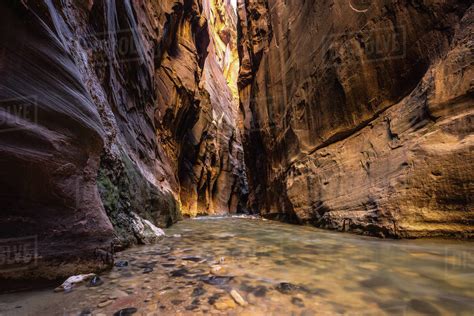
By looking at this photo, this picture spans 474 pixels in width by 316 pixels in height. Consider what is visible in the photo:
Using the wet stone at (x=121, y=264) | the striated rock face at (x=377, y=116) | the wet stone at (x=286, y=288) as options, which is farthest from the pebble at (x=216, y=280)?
the striated rock face at (x=377, y=116)

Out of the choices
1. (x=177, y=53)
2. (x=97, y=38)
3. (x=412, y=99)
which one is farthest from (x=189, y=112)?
(x=412, y=99)

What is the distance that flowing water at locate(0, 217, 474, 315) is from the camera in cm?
183

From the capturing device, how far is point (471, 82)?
162 inches

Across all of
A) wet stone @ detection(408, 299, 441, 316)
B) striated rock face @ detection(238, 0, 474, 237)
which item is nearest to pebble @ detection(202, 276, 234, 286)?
wet stone @ detection(408, 299, 441, 316)

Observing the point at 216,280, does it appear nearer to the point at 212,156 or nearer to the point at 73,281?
the point at 73,281

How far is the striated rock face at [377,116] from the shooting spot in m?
4.22

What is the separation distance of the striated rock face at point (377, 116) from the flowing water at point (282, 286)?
3.75 ft

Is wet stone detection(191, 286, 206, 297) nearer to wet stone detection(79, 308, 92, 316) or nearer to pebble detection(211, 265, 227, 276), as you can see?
pebble detection(211, 265, 227, 276)

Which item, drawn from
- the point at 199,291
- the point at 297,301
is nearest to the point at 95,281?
the point at 199,291

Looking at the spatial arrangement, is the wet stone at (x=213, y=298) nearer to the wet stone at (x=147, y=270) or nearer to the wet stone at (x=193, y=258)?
the wet stone at (x=147, y=270)

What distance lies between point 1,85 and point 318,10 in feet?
30.7

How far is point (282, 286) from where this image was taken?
223 cm

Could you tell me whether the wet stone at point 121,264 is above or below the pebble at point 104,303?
above

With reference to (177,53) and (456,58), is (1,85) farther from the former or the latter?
(177,53)
